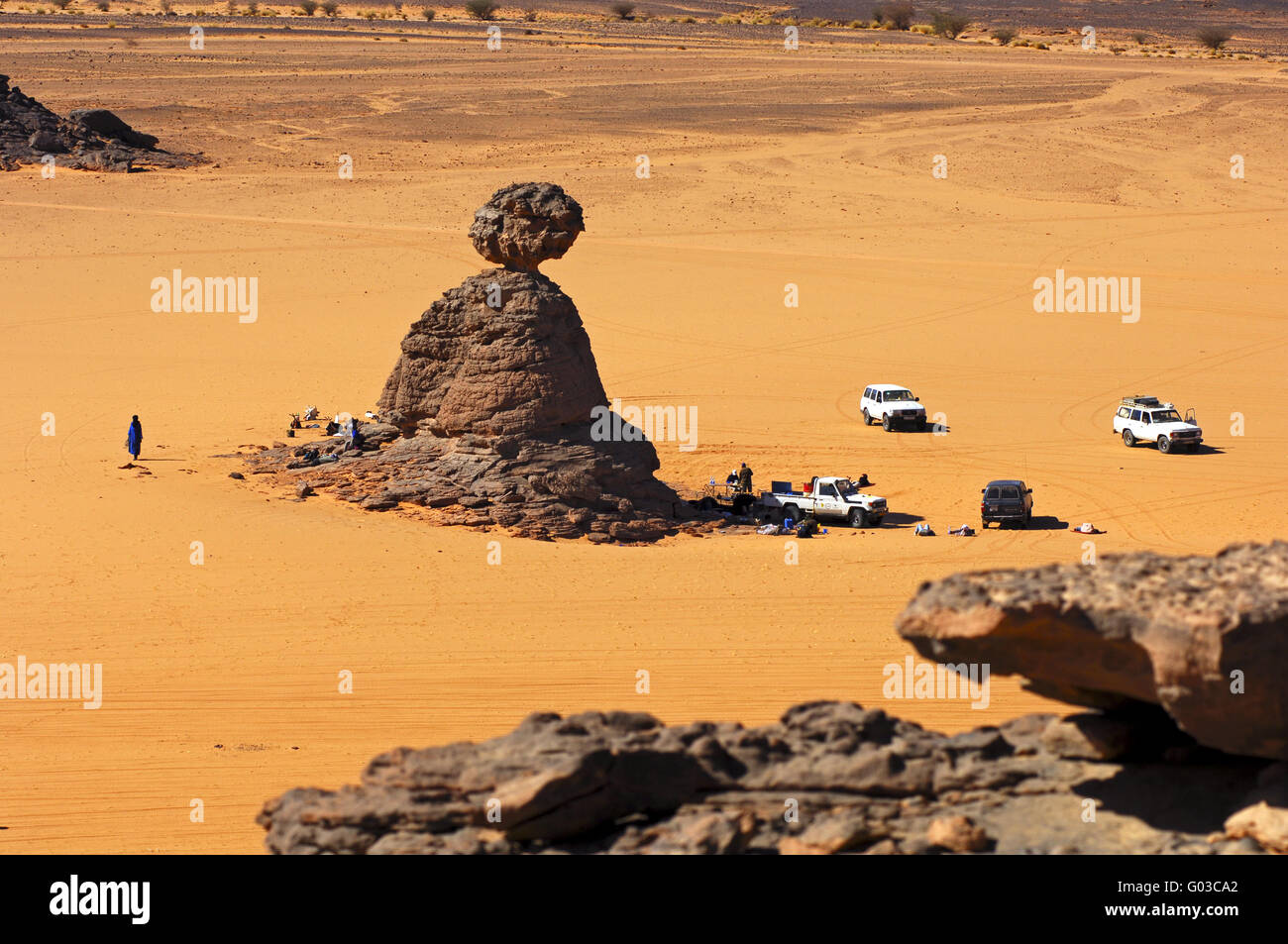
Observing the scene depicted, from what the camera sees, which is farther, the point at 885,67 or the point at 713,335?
the point at 885,67

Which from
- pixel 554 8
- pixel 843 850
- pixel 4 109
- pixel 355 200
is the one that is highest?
pixel 554 8

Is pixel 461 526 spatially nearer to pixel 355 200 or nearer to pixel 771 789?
pixel 771 789

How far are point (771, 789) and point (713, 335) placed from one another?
3358 cm

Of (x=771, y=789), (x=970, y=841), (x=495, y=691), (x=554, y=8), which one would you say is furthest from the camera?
(x=554, y=8)

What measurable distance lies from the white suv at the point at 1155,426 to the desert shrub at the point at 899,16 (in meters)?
80.5

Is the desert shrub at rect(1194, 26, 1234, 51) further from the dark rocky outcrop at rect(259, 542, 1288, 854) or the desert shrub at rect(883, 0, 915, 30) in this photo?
the dark rocky outcrop at rect(259, 542, 1288, 854)

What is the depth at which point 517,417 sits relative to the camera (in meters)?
23.6

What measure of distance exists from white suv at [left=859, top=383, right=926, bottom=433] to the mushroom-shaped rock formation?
9.55 meters

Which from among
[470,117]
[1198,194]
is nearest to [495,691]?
[1198,194]

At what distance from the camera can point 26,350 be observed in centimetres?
3800

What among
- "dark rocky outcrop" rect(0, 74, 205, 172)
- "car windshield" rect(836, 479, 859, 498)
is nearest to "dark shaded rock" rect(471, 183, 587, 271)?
"car windshield" rect(836, 479, 859, 498)

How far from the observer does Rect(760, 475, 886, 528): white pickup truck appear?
2595cm

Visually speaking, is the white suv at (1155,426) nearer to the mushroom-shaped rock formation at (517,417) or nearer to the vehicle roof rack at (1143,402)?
the vehicle roof rack at (1143,402)

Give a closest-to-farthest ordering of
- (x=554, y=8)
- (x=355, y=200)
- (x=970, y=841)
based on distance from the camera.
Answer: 1. (x=970, y=841)
2. (x=355, y=200)
3. (x=554, y=8)
